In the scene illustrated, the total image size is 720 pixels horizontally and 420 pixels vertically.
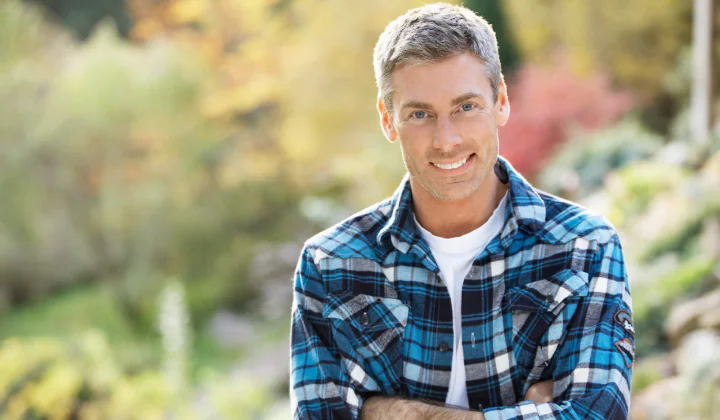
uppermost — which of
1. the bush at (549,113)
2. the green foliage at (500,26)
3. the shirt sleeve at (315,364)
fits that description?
the green foliage at (500,26)

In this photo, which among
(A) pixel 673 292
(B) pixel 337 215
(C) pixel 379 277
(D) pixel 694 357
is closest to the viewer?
(C) pixel 379 277

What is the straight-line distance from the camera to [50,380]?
18.8 ft

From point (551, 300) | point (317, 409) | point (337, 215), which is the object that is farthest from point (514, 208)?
point (337, 215)

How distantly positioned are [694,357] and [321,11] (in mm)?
8436

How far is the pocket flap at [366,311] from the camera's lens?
5.32 ft

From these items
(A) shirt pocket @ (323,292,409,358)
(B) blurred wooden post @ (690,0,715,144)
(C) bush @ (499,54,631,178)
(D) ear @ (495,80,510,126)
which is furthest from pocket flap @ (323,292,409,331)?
(C) bush @ (499,54,631,178)

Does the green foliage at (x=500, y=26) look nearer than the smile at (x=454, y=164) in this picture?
No

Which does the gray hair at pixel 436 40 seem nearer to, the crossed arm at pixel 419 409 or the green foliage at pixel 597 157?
the crossed arm at pixel 419 409

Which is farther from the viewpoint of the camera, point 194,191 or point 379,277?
point 194,191

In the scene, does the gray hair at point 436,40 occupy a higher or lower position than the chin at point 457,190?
higher

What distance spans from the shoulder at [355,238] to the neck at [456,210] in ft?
0.32

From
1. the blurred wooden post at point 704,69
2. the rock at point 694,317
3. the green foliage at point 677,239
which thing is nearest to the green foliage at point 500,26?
the blurred wooden post at point 704,69

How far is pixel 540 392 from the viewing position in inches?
59.5

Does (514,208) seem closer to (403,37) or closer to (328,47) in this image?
(403,37)
